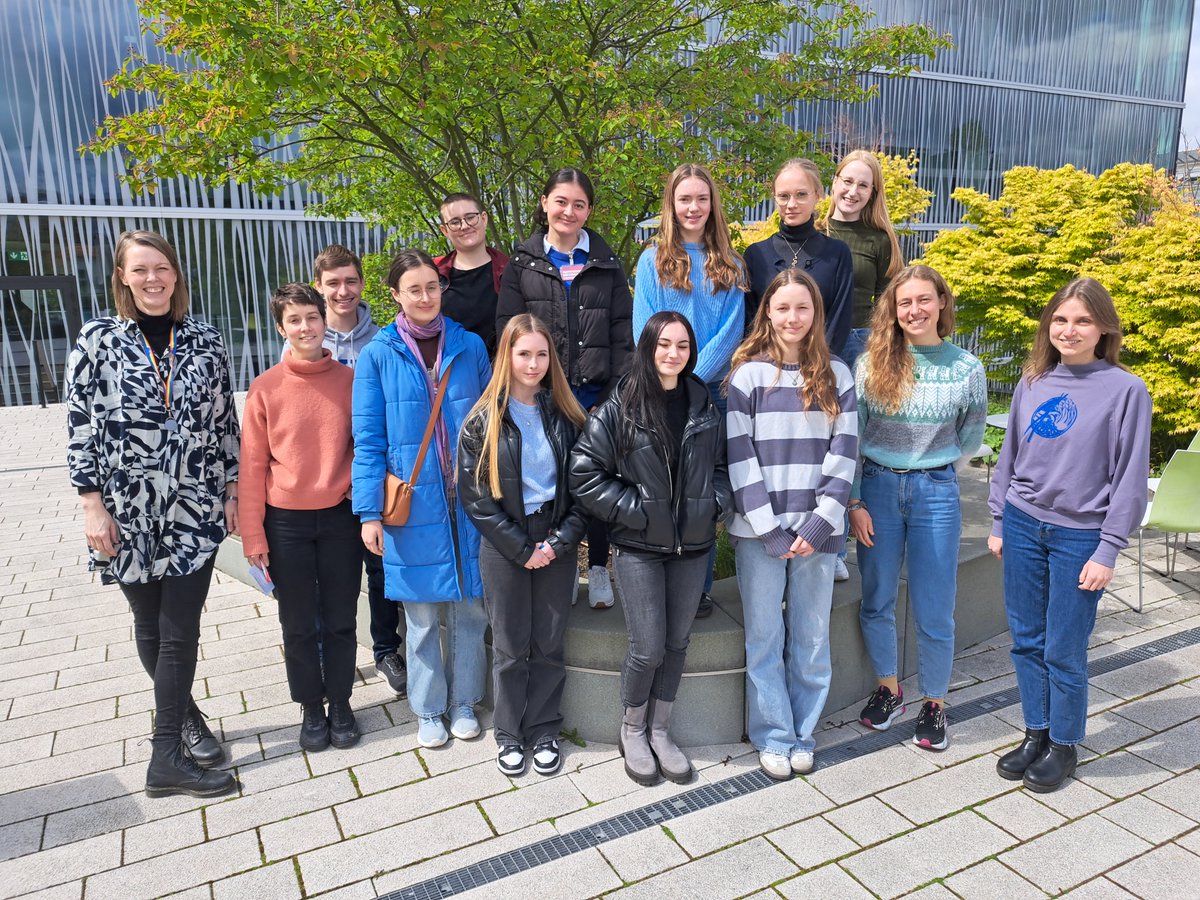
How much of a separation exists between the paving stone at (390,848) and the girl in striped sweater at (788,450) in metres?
1.26

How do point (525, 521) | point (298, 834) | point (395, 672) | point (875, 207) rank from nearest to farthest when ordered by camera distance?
1. point (298, 834)
2. point (525, 521)
3. point (875, 207)
4. point (395, 672)

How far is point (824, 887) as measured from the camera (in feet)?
9.05

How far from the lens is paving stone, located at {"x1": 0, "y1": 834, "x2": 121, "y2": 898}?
286cm

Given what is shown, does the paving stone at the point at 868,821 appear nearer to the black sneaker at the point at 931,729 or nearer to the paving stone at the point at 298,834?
the black sneaker at the point at 931,729

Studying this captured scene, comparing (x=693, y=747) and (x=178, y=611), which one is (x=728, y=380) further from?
(x=178, y=611)

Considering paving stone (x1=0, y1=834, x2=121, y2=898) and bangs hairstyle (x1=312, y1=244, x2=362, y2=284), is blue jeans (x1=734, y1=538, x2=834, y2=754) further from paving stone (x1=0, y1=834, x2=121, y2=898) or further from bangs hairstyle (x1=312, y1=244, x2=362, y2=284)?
paving stone (x1=0, y1=834, x2=121, y2=898)

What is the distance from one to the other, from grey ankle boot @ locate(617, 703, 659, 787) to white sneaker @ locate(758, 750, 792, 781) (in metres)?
0.46

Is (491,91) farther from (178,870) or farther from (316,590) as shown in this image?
(178,870)

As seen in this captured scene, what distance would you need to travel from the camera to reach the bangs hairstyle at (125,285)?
122 inches

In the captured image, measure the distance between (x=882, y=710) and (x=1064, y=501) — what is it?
1279mm

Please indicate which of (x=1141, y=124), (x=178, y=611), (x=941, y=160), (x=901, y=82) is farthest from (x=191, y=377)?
(x=1141, y=124)

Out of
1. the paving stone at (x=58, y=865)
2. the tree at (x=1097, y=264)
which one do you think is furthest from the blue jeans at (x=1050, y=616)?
the tree at (x=1097, y=264)

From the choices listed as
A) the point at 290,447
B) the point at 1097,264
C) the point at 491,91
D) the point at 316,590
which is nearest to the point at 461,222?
the point at 290,447

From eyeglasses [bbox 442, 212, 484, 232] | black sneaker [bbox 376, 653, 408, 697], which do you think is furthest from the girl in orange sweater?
eyeglasses [bbox 442, 212, 484, 232]
